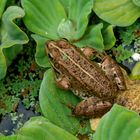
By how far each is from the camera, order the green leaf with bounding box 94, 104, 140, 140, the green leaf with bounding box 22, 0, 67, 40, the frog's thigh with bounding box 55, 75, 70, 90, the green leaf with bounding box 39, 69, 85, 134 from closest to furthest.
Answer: the green leaf with bounding box 94, 104, 140, 140, the green leaf with bounding box 39, 69, 85, 134, the frog's thigh with bounding box 55, 75, 70, 90, the green leaf with bounding box 22, 0, 67, 40

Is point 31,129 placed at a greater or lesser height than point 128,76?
greater

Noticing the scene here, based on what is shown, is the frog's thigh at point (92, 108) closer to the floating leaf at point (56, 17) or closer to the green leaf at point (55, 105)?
the green leaf at point (55, 105)

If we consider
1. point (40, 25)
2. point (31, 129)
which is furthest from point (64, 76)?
point (31, 129)

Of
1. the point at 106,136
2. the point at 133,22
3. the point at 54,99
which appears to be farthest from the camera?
the point at 133,22

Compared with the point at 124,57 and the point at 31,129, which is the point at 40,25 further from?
the point at 31,129

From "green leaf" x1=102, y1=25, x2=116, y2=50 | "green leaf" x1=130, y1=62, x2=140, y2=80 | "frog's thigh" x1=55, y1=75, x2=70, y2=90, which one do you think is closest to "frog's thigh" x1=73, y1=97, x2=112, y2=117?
"frog's thigh" x1=55, y1=75, x2=70, y2=90

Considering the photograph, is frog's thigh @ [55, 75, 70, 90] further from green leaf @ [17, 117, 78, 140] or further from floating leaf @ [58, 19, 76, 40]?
green leaf @ [17, 117, 78, 140]
